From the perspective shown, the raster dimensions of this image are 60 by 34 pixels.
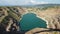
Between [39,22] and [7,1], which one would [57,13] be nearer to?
[39,22]

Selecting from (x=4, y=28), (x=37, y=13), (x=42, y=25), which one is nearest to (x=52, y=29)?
(x=42, y=25)

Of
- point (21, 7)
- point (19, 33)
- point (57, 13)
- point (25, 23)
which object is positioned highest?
point (21, 7)

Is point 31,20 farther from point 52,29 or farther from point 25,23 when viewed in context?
point 52,29

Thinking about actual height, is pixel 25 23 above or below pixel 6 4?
below

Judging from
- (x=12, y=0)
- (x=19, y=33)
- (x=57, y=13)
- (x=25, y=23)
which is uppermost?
(x=12, y=0)

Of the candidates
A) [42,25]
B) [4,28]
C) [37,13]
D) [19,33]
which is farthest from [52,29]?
[4,28]

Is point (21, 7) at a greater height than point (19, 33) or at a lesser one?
greater

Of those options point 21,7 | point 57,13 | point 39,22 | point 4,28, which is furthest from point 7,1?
point 57,13
